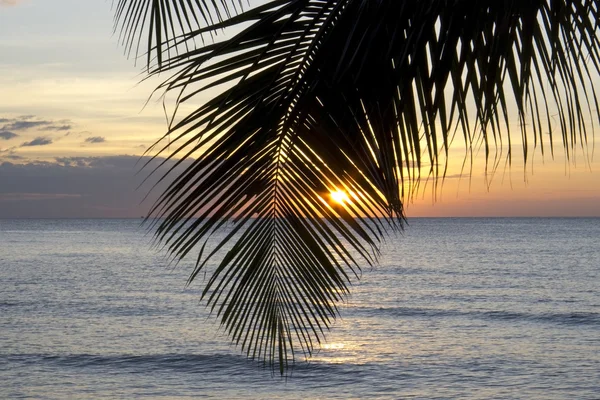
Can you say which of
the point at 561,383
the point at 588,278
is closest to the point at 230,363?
the point at 561,383

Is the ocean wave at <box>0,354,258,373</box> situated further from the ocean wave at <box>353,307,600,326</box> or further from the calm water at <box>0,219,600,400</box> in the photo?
the ocean wave at <box>353,307,600,326</box>

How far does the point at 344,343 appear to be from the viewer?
19.8 m

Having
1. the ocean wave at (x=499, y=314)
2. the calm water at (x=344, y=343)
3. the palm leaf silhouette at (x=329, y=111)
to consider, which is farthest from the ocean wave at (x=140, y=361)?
the palm leaf silhouette at (x=329, y=111)

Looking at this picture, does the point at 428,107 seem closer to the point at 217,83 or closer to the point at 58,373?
the point at 217,83

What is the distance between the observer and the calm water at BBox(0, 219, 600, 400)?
14.7m

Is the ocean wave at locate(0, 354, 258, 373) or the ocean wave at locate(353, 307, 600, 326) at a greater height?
the ocean wave at locate(353, 307, 600, 326)

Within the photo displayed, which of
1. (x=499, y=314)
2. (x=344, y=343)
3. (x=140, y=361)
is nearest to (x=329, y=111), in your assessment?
(x=140, y=361)

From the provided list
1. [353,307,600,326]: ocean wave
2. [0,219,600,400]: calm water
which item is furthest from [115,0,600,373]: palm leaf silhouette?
[353,307,600,326]: ocean wave

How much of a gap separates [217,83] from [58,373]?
50.7 ft

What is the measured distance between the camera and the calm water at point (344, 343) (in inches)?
580

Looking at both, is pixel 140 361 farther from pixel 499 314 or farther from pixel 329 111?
pixel 329 111

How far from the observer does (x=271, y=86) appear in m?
1.83

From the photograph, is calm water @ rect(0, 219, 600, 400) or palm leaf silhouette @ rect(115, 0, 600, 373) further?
calm water @ rect(0, 219, 600, 400)

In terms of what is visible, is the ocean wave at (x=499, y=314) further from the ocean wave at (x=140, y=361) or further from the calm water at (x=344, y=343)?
the ocean wave at (x=140, y=361)
